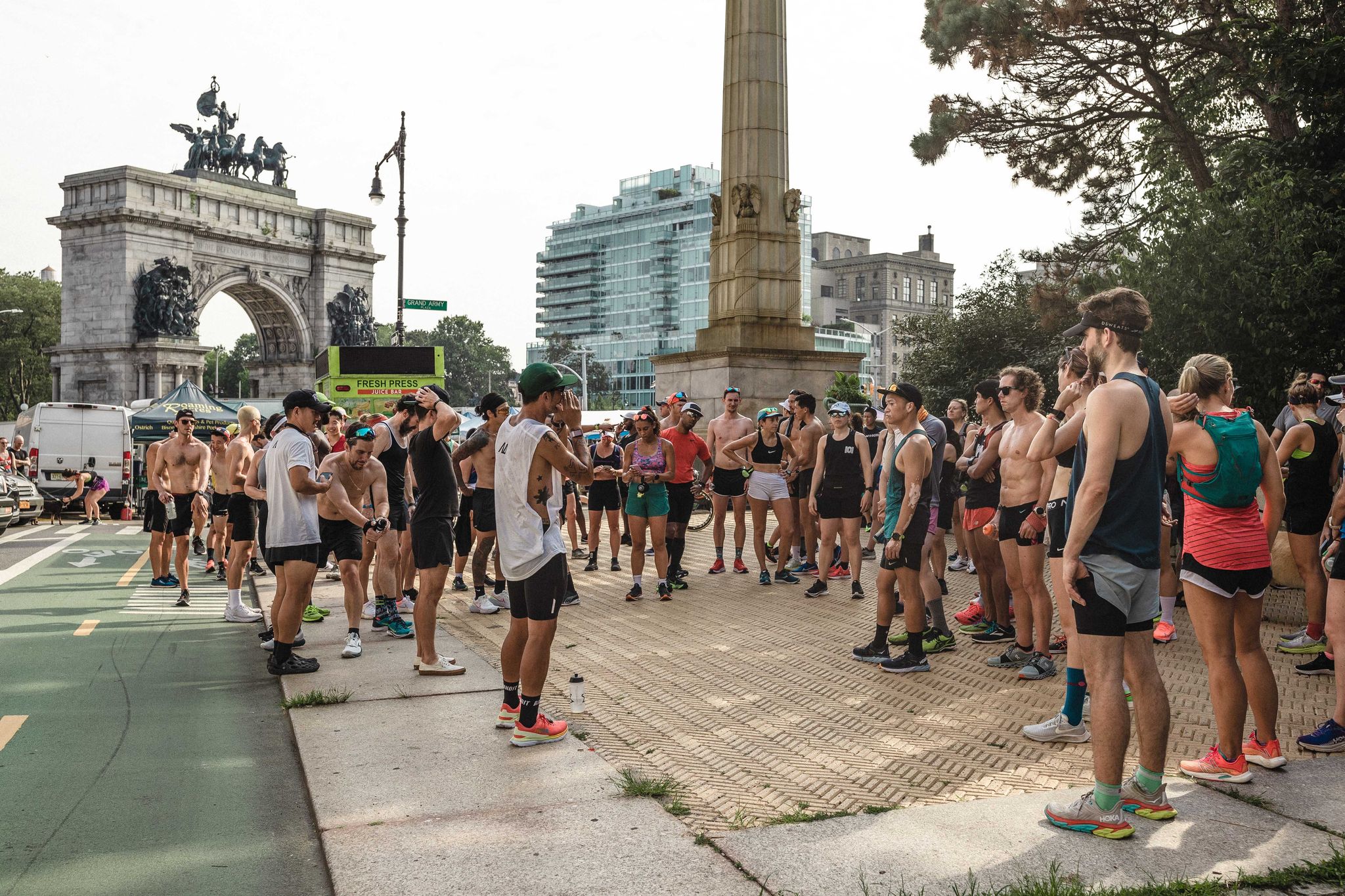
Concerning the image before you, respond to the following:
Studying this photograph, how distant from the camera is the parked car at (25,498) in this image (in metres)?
21.3

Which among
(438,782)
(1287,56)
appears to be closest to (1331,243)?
(1287,56)

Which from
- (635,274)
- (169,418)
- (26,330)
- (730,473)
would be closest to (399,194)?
(169,418)

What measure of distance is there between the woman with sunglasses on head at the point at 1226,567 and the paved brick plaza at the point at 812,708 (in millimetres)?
237

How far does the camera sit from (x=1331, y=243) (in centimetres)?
1247

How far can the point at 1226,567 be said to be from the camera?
16.4 ft

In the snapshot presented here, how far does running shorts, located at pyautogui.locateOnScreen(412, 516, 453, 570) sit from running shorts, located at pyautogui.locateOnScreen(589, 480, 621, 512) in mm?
5354

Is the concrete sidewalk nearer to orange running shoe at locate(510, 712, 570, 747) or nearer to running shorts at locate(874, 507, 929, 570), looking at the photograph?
orange running shoe at locate(510, 712, 570, 747)

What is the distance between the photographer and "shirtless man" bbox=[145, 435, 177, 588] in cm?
1248

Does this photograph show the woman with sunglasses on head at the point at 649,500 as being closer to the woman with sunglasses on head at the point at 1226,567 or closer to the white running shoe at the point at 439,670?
the white running shoe at the point at 439,670

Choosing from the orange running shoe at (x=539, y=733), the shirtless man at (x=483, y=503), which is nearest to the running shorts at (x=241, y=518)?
the shirtless man at (x=483, y=503)

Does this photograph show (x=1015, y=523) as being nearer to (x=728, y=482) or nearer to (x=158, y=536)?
(x=728, y=482)

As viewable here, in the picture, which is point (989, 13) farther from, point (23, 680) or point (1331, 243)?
point (23, 680)

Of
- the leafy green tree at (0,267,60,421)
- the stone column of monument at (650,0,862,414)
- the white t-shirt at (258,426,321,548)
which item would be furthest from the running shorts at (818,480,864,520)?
the leafy green tree at (0,267,60,421)

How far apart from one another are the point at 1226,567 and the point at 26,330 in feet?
301
